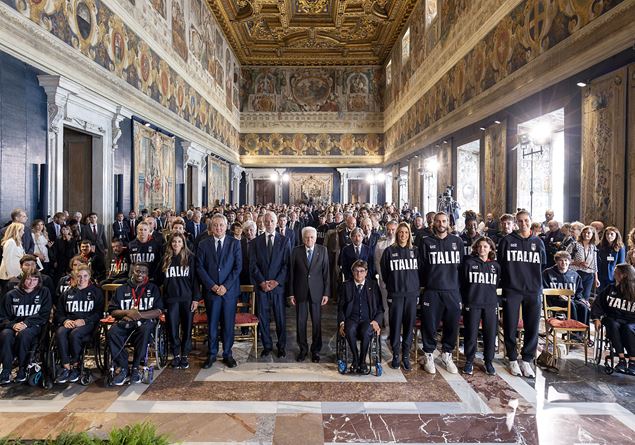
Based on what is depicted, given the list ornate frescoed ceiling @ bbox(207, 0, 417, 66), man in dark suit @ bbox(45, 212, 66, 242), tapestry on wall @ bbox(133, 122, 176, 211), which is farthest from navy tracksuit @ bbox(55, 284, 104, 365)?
ornate frescoed ceiling @ bbox(207, 0, 417, 66)

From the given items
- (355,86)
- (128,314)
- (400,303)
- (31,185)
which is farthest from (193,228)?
(355,86)

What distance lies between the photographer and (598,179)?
23.5 feet

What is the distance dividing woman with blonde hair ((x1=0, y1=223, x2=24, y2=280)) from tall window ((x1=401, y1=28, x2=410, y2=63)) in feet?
64.1

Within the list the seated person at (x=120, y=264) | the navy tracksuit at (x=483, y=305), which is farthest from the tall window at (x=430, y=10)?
the seated person at (x=120, y=264)

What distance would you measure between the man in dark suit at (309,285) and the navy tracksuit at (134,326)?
5.57 feet

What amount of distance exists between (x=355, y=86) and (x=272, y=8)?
29.9 ft

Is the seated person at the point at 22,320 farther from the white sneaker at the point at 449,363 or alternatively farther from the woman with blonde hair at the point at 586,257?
the woman with blonde hair at the point at 586,257

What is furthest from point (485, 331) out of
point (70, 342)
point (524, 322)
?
point (70, 342)

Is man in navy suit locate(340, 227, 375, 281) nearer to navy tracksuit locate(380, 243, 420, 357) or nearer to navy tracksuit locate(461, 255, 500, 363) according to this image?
navy tracksuit locate(380, 243, 420, 357)

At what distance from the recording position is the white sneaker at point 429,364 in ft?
16.7

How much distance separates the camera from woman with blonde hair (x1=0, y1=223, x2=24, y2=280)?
19.3 feet

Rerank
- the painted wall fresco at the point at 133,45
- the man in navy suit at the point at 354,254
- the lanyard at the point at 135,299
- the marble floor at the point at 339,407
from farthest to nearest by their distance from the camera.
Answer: the painted wall fresco at the point at 133,45, the man in navy suit at the point at 354,254, the lanyard at the point at 135,299, the marble floor at the point at 339,407

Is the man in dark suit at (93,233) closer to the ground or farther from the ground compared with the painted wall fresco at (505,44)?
closer to the ground

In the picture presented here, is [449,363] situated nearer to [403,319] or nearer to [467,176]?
[403,319]
